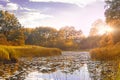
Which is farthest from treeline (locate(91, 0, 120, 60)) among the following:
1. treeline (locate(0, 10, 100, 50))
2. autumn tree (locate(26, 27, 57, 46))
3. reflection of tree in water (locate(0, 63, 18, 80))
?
autumn tree (locate(26, 27, 57, 46))

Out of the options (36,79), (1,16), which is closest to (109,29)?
(36,79)

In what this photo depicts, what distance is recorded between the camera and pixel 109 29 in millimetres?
45781

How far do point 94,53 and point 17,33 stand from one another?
137 feet

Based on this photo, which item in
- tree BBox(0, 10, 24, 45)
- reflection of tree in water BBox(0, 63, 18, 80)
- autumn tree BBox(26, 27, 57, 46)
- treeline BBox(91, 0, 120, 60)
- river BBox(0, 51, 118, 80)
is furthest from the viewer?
autumn tree BBox(26, 27, 57, 46)

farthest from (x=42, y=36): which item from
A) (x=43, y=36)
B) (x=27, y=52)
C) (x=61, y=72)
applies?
Result: (x=61, y=72)

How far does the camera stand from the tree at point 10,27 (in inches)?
2933

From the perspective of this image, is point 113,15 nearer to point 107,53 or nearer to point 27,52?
point 107,53

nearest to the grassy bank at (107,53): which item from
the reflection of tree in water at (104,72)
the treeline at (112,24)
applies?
the treeline at (112,24)

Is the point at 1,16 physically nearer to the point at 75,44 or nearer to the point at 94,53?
the point at 75,44

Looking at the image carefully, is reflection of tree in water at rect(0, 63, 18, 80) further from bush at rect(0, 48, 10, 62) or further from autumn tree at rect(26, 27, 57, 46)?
autumn tree at rect(26, 27, 57, 46)

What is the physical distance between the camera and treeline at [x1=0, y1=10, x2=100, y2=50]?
75.2 metres

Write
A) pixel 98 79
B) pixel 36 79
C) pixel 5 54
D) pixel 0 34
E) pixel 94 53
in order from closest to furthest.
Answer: pixel 98 79
pixel 36 79
pixel 5 54
pixel 94 53
pixel 0 34

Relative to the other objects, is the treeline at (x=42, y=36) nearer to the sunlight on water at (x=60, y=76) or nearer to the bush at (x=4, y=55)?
the bush at (x=4, y=55)

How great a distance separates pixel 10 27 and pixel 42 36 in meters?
26.7
